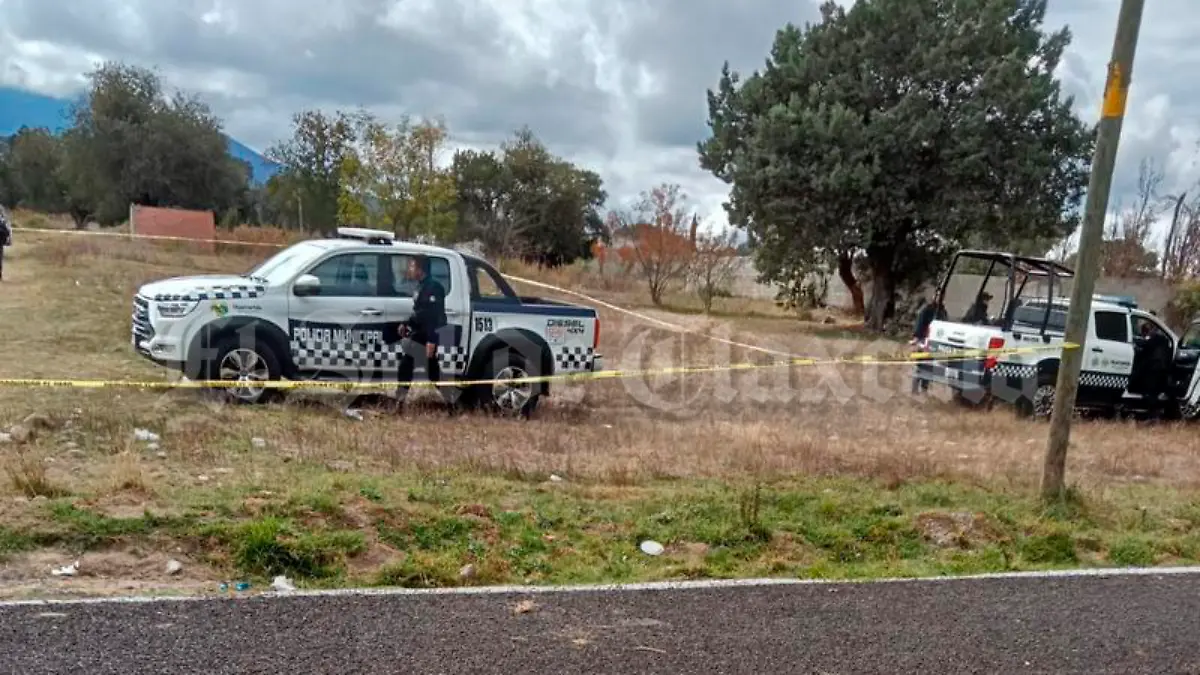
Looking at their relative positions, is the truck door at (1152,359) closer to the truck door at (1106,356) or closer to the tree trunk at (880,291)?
the truck door at (1106,356)

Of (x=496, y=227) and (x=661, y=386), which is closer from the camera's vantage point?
(x=661, y=386)

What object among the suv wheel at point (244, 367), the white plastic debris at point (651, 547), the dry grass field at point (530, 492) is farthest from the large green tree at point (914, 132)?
the white plastic debris at point (651, 547)

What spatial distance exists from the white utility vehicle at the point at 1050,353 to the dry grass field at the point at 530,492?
613 mm

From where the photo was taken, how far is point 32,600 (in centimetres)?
400

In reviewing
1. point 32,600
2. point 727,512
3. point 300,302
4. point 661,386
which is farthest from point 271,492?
point 661,386

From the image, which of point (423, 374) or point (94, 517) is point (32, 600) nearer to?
point (94, 517)

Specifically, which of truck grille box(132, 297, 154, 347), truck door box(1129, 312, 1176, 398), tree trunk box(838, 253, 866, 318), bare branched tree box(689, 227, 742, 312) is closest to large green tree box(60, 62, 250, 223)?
bare branched tree box(689, 227, 742, 312)

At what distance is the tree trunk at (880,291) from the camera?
2778cm

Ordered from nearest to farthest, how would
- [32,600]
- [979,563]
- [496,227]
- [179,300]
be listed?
1. [32,600]
2. [979,563]
3. [179,300]
4. [496,227]

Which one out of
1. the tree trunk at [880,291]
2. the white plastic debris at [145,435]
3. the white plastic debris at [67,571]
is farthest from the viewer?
the tree trunk at [880,291]

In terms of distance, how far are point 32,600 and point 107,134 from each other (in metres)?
45.8

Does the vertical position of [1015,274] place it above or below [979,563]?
above

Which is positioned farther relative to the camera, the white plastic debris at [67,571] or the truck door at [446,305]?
the truck door at [446,305]

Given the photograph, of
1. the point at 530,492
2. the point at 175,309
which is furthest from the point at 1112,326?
the point at 175,309
